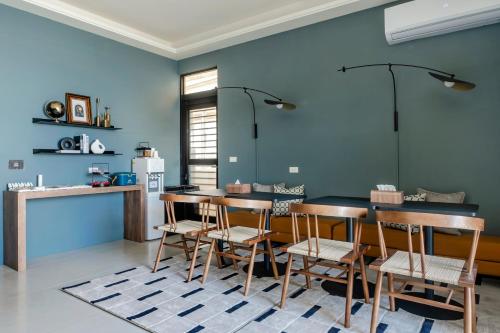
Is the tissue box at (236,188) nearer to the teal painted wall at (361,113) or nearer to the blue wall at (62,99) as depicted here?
the teal painted wall at (361,113)

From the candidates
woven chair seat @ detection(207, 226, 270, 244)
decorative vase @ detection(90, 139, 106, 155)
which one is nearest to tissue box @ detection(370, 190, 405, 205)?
woven chair seat @ detection(207, 226, 270, 244)

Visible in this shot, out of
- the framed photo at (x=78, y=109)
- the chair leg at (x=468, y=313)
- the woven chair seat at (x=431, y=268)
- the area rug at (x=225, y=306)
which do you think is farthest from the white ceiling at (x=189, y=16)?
the chair leg at (x=468, y=313)

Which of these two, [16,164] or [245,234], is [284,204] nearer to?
[245,234]

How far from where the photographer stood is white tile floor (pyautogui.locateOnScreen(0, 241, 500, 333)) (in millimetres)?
2352

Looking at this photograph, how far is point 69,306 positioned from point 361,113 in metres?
3.73

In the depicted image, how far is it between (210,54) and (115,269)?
12.5ft

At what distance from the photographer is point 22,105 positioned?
409cm

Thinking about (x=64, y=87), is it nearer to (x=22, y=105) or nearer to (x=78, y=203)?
(x=22, y=105)

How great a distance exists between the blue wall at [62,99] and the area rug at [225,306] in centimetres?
158

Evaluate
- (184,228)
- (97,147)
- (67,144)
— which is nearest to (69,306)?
(184,228)

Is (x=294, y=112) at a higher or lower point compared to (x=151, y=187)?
higher

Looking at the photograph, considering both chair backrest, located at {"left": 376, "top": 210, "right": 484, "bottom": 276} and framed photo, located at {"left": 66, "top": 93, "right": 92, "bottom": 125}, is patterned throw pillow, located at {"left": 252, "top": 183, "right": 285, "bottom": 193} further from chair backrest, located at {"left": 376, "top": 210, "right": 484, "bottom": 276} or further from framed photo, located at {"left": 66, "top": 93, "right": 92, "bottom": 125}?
chair backrest, located at {"left": 376, "top": 210, "right": 484, "bottom": 276}

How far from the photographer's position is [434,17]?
3.47 m

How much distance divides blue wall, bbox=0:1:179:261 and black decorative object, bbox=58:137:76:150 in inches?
3.5
